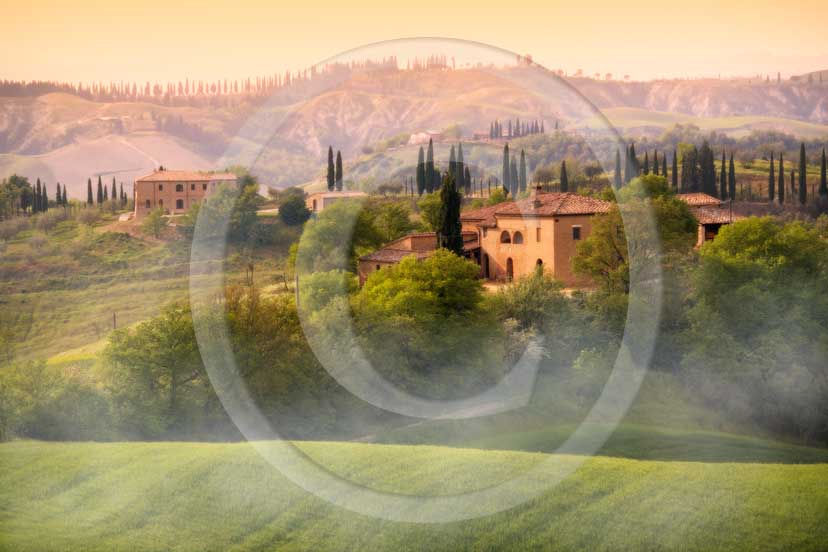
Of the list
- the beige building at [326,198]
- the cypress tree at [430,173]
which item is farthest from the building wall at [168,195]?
the cypress tree at [430,173]

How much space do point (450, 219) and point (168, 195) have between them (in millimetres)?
44683

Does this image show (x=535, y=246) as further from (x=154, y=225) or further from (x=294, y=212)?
(x=154, y=225)

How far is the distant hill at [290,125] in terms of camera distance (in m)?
84.2

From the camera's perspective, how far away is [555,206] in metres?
43.6

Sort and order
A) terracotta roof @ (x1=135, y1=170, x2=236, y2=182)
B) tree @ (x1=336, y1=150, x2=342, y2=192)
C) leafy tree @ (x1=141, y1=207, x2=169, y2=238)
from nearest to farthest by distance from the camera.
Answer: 1. tree @ (x1=336, y1=150, x2=342, y2=192)
2. leafy tree @ (x1=141, y1=207, x2=169, y2=238)
3. terracotta roof @ (x1=135, y1=170, x2=236, y2=182)

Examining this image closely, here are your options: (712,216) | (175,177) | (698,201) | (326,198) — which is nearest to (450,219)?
(712,216)

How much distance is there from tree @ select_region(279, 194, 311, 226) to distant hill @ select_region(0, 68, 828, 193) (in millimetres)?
4676

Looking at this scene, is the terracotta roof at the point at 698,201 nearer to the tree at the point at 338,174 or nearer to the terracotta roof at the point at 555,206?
the terracotta roof at the point at 555,206

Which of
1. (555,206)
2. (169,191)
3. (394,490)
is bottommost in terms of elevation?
(394,490)

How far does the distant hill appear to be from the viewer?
84250mm

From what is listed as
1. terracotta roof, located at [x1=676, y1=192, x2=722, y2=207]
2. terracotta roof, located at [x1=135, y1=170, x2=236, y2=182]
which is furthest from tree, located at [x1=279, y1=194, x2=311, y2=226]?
terracotta roof, located at [x1=676, y1=192, x2=722, y2=207]

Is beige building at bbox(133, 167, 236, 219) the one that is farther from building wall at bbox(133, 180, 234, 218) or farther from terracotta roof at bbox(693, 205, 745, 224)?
terracotta roof at bbox(693, 205, 745, 224)

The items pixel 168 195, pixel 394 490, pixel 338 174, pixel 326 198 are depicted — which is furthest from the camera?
pixel 168 195

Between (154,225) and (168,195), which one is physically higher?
(168,195)
